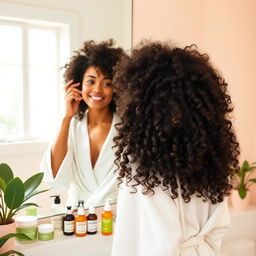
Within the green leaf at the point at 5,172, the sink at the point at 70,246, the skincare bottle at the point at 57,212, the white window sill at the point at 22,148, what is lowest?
the sink at the point at 70,246

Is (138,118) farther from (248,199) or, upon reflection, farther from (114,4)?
(248,199)

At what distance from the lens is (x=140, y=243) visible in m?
1.10

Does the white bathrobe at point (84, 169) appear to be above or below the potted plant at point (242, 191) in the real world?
above

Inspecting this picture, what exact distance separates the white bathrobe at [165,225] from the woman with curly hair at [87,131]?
56 centimetres

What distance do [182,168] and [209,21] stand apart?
4.47 ft

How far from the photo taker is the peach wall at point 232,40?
205cm

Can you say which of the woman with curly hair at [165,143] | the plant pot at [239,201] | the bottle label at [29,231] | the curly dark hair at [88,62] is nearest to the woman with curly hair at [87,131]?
the curly dark hair at [88,62]

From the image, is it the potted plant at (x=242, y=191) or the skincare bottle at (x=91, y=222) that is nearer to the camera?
the skincare bottle at (x=91, y=222)

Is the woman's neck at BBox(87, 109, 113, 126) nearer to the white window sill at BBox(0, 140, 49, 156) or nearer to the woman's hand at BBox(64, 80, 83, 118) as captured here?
the woman's hand at BBox(64, 80, 83, 118)

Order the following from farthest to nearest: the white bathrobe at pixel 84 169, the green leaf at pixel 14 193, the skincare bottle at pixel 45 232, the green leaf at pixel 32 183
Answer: the white bathrobe at pixel 84 169
the skincare bottle at pixel 45 232
the green leaf at pixel 32 183
the green leaf at pixel 14 193

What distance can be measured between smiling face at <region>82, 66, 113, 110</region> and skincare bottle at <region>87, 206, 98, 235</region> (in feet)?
1.52

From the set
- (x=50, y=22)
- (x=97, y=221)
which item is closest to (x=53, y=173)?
(x=97, y=221)

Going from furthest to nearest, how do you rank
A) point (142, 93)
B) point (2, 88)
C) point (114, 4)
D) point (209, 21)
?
point (209, 21) → point (114, 4) → point (2, 88) → point (142, 93)

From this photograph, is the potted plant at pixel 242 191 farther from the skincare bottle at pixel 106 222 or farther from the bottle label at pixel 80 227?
the bottle label at pixel 80 227
